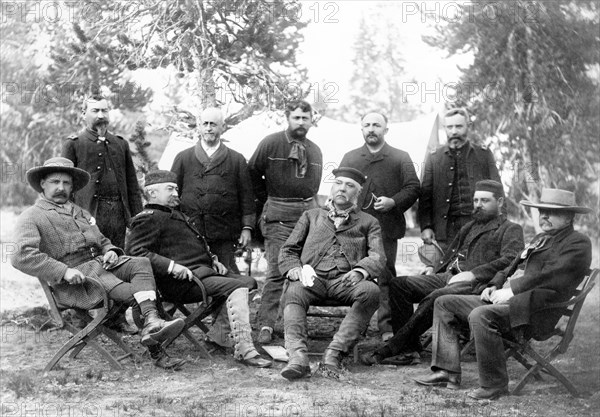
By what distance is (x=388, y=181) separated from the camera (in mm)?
6141

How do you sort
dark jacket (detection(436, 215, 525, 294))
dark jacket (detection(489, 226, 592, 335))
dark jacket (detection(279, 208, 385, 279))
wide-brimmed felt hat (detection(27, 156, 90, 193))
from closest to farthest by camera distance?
dark jacket (detection(489, 226, 592, 335)) < wide-brimmed felt hat (detection(27, 156, 90, 193)) < dark jacket (detection(436, 215, 525, 294)) < dark jacket (detection(279, 208, 385, 279))

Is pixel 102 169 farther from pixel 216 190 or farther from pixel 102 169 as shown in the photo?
pixel 216 190

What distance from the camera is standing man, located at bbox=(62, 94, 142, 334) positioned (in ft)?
19.2

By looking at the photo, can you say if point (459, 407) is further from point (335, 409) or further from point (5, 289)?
point (5, 289)

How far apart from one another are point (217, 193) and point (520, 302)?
108 inches

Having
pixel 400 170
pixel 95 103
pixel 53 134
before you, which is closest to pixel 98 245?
pixel 95 103

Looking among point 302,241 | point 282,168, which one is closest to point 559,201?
point 302,241

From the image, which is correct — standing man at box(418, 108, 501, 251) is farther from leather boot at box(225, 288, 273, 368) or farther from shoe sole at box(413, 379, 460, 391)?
leather boot at box(225, 288, 273, 368)

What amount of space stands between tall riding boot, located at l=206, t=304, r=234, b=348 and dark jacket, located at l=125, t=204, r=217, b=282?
0.40m

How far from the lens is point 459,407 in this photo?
4.19 m

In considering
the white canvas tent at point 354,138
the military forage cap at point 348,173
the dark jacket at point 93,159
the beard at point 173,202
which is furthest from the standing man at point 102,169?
the white canvas tent at point 354,138

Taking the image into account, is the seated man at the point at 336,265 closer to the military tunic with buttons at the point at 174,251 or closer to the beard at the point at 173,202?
the military tunic with buttons at the point at 174,251

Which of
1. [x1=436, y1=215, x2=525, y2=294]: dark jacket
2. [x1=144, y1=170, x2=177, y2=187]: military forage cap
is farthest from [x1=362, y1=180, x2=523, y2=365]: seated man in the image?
[x1=144, y1=170, x2=177, y2=187]: military forage cap

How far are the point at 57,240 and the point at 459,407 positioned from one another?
298 centimetres
